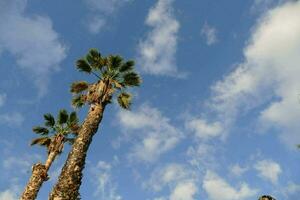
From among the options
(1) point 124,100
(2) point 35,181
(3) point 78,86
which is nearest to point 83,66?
(3) point 78,86

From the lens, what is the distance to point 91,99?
2636 cm

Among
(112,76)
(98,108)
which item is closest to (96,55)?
(112,76)

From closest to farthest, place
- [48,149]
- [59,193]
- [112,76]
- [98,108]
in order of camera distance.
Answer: [59,193] < [98,108] < [112,76] < [48,149]

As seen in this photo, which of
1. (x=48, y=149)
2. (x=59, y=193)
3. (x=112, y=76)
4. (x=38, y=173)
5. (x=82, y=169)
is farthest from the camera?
(x=48, y=149)

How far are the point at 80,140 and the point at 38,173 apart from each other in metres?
9.97

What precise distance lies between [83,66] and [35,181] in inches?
339

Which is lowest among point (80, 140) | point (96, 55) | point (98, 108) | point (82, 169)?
point (82, 169)

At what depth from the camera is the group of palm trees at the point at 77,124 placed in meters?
21.1

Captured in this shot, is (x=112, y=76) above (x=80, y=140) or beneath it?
above

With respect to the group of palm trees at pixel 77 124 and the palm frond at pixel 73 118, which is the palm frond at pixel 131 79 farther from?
the palm frond at pixel 73 118

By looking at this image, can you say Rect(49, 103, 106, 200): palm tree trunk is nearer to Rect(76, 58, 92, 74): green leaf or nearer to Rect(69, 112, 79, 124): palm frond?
Rect(76, 58, 92, 74): green leaf

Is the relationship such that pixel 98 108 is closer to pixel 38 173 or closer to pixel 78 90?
pixel 78 90

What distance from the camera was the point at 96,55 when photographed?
30.3 meters

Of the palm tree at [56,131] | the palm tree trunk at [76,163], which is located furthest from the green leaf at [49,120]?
the palm tree trunk at [76,163]
